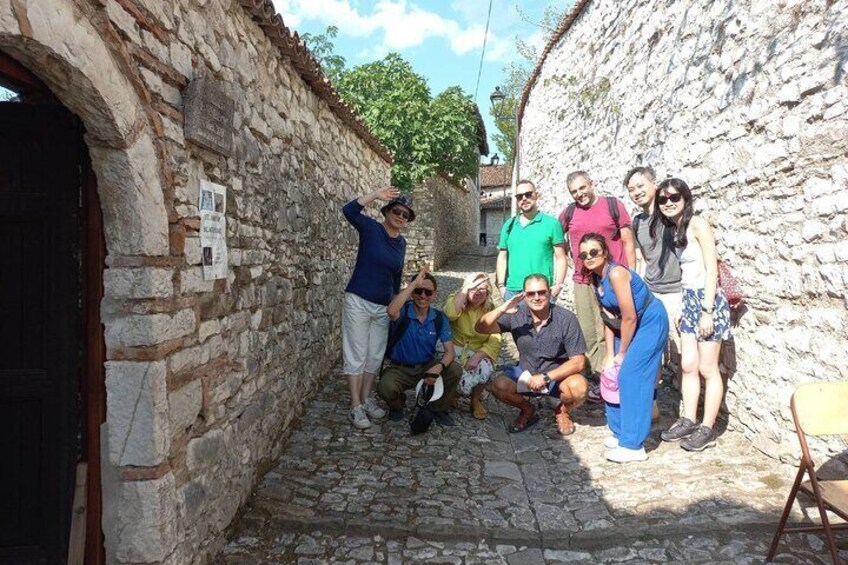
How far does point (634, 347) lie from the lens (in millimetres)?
3828

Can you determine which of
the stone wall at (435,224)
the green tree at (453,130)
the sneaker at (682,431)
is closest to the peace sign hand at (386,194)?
the sneaker at (682,431)

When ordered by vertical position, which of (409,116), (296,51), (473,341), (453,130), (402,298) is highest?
(409,116)

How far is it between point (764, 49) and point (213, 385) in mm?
3957

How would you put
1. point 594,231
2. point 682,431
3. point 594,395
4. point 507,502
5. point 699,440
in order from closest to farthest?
point 507,502 → point 699,440 → point 682,431 → point 594,231 → point 594,395

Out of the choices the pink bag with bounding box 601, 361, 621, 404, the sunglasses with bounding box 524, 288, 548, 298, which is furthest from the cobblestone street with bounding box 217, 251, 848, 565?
the sunglasses with bounding box 524, 288, 548, 298

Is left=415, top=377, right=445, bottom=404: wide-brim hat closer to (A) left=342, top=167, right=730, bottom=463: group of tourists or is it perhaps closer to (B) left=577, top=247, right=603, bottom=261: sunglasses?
(A) left=342, top=167, right=730, bottom=463: group of tourists

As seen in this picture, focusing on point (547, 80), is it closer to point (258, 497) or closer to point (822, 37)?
point (822, 37)

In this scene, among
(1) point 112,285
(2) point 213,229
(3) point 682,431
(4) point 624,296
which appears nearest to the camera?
(1) point 112,285

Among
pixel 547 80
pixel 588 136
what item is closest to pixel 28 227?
pixel 588 136

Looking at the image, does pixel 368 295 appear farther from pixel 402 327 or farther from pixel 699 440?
pixel 699 440

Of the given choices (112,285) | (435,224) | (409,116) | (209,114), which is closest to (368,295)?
(209,114)

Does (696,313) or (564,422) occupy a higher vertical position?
(696,313)

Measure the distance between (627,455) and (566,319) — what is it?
3.35ft

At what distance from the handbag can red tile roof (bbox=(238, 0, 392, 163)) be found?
334 centimetres
